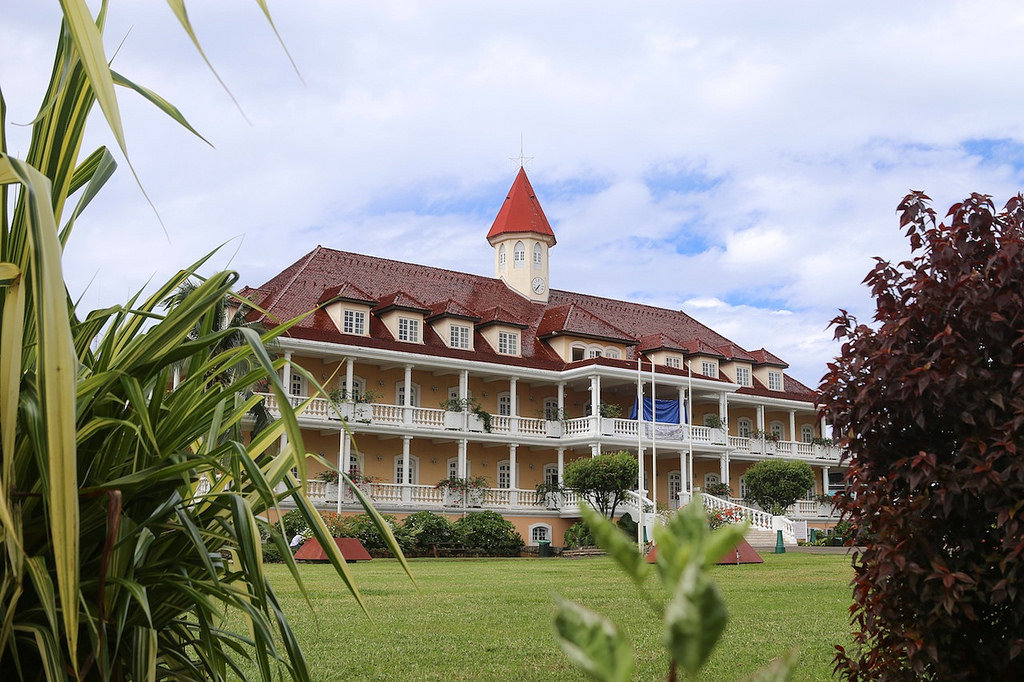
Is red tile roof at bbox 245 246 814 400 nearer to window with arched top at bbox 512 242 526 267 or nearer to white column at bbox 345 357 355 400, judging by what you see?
white column at bbox 345 357 355 400

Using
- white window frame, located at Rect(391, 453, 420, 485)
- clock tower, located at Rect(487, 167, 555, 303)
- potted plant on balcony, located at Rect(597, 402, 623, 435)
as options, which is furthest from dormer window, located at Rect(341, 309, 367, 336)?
clock tower, located at Rect(487, 167, 555, 303)

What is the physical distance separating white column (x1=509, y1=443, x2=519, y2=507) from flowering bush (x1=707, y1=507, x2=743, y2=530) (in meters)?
6.64

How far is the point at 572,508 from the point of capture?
3428cm

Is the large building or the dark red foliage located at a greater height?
the large building

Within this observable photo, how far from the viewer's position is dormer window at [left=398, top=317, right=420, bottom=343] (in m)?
34.2

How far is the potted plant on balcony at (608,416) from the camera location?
114ft

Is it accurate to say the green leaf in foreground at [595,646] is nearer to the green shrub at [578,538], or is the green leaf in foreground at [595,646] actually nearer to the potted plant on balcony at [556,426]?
the green shrub at [578,538]

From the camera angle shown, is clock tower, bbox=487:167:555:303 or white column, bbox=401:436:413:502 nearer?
white column, bbox=401:436:413:502

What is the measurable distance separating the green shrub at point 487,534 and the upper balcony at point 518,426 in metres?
4.89

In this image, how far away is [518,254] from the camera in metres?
40.7

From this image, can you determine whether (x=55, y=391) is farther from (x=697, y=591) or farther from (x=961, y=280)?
(x=961, y=280)

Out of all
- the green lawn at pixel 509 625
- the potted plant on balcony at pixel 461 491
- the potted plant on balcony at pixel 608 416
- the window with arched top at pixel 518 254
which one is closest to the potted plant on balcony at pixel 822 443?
the potted plant on balcony at pixel 608 416

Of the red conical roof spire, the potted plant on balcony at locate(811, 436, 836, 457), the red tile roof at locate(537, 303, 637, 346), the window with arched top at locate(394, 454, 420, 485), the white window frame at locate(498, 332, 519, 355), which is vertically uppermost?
the red conical roof spire

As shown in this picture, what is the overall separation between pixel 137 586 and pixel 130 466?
574 mm
